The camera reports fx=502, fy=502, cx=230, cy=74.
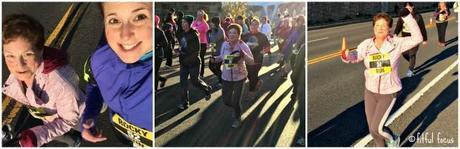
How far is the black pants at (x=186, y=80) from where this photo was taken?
17.7 ft

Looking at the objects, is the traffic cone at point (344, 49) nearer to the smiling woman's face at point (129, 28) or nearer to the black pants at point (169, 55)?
the black pants at point (169, 55)

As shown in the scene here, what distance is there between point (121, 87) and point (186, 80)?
69 cm

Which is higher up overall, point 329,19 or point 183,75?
point 329,19

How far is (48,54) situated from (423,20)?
3.98 meters

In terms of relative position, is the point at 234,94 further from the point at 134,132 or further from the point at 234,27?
the point at 134,132

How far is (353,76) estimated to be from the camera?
555cm

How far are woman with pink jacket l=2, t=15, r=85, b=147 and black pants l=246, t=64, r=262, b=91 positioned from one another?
1797 millimetres

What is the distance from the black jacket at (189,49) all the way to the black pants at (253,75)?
0.56 m

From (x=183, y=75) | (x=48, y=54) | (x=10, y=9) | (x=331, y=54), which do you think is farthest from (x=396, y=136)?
(x=10, y=9)

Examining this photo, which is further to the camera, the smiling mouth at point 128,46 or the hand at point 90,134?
the hand at point 90,134

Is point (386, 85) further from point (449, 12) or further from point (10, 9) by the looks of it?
point (10, 9)

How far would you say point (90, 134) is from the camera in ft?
18.0

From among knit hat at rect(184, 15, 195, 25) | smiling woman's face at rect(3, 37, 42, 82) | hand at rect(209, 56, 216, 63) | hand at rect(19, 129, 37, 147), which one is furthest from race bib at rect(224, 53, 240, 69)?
hand at rect(19, 129, 37, 147)

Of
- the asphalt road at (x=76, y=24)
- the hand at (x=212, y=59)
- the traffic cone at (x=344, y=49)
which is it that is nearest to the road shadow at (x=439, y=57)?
the traffic cone at (x=344, y=49)
